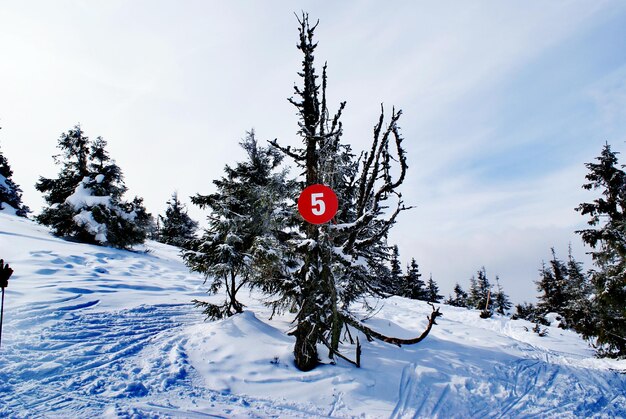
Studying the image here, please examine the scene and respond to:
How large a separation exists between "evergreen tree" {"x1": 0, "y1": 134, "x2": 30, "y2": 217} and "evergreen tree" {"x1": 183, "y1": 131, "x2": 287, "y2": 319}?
105ft

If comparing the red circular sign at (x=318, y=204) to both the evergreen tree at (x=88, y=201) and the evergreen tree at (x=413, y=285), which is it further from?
the evergreen tree at (x=413, y=285)

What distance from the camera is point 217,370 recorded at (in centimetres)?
656

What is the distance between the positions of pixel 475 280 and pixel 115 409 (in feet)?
163

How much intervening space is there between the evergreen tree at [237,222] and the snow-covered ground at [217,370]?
1.70m

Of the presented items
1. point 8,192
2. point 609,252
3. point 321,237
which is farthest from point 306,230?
Result: point 8,192

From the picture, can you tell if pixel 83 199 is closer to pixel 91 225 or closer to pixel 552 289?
pixel 91 225

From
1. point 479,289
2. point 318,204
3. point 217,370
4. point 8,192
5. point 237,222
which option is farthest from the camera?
point 479,289

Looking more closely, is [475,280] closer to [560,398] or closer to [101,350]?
[560,398]

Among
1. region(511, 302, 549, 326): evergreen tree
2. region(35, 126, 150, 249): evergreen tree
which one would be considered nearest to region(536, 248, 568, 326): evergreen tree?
region(511, 302, 549, 326): evergreen tree

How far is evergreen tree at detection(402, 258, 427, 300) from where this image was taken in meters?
37.7

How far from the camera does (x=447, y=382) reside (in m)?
8.05

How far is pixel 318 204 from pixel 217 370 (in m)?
4.36

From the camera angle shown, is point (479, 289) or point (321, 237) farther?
point (479, 289)

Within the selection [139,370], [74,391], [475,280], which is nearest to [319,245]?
[139,370]
